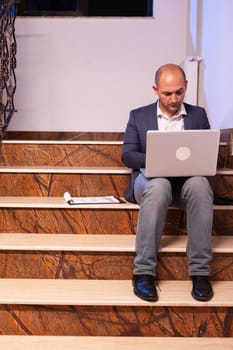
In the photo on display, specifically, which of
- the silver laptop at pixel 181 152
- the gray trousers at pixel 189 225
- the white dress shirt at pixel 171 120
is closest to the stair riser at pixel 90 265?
the gray trousers at pixel 189 225

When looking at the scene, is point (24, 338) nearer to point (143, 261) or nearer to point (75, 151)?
point (143, 261)

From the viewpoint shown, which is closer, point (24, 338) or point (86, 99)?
point (24, 338)

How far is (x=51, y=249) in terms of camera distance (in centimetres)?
189

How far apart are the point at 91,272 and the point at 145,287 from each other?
0.29m

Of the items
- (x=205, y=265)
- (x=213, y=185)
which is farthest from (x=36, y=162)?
(x=205, y=265)

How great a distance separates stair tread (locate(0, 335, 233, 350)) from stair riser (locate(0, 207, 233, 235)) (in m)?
0.54

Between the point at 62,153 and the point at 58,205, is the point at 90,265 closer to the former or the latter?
the point at 58,205

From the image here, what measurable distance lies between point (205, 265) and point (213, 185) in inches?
26.2

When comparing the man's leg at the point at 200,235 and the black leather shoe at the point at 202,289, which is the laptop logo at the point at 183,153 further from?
the black leather shoe at the point at 202,289

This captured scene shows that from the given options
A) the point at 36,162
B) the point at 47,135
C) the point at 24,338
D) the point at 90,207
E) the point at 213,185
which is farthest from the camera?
the point at 47,135

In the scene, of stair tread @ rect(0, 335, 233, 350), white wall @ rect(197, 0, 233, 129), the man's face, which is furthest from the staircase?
white wall @ rect(197, 0, 233, 129)

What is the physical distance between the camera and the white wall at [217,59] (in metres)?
2.72

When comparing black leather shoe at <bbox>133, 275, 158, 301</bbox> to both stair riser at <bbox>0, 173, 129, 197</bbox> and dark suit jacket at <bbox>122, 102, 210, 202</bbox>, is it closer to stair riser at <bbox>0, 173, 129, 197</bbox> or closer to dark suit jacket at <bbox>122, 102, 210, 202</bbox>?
dark suit jacket at <bbox>122, 102, 210, 202</bbox>

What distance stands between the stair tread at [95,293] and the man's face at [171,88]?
80cm
